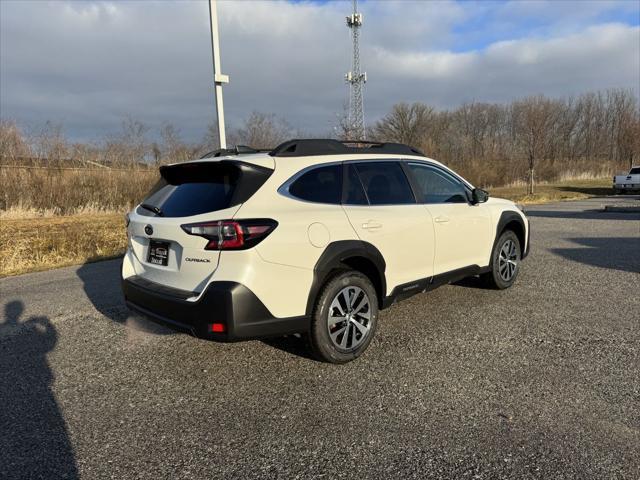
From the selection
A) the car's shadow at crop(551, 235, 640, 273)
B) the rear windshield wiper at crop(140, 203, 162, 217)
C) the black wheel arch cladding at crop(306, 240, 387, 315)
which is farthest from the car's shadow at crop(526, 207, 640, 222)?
the rear windshield wiper at crop(140, 203, 162, 217)

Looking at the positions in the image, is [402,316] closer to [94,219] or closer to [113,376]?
[113,376]

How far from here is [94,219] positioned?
14234 mm

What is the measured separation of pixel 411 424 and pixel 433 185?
2.75 m

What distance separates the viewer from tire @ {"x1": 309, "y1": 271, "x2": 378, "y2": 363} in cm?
342

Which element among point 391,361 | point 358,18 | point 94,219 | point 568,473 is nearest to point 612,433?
point 568,473

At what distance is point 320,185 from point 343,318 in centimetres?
112

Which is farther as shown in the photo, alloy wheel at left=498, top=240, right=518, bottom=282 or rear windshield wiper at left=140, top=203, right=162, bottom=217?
alloy wheel at left=498, top=240, right=518, bottom=282

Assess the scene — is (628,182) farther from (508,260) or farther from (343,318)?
(343,318)

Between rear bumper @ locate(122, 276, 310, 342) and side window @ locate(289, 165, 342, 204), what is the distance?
0.92 m

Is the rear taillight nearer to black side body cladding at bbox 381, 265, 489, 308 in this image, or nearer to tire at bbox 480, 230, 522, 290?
black side body cladding at bbox 381, 265, 489, 308

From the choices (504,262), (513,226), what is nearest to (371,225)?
(504,262)

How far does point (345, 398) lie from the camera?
3.10 meters

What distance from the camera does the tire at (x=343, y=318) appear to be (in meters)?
3.42

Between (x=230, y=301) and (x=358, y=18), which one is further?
(x=358, y=18)
